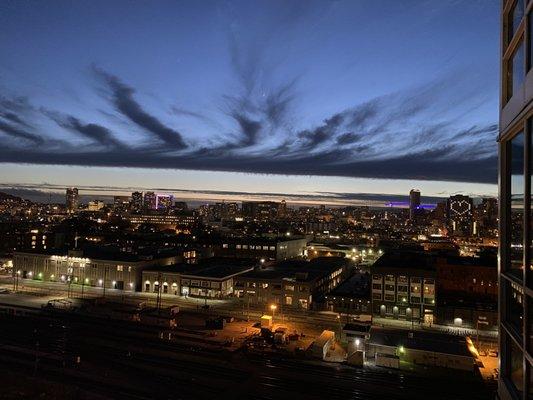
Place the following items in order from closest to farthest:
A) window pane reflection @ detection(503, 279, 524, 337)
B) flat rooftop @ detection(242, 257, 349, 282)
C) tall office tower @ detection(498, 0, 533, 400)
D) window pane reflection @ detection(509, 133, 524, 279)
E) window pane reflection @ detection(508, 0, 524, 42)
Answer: tall office tower @ detection(498, 0, 533, 400), window pane reflection @ detection(509, 133, 524, 279), window pane reflection @ detection(503, 279, 524, 337), window pane reflection @ detection(508, 0, 524, 42), flat rooftop @ detection(242, 257, 349, 282)

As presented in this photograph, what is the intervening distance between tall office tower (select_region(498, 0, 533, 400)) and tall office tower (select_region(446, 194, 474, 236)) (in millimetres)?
156590

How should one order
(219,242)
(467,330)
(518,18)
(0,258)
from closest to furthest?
(518,18) → (467,330) → (0,258) → (219,242)

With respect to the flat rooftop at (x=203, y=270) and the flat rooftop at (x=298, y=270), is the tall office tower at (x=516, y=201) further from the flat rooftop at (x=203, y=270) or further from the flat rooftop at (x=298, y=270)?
the flat rooftop at (x=203, y=270)

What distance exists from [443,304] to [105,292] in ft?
106

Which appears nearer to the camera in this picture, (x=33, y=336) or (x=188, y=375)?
(x=188, y=375)

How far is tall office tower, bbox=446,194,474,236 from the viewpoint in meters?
150

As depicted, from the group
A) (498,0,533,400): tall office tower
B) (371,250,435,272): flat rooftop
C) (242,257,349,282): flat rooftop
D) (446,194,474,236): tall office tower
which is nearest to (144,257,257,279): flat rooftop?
(242,257,349,282): flat rooftop

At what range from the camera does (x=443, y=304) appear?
31.8 m

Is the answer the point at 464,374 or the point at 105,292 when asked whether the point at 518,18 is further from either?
the point at 105,292

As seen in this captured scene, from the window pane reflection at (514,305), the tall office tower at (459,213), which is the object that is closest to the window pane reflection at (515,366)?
the window pane reflection at (514,305)

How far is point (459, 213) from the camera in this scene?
165250mm

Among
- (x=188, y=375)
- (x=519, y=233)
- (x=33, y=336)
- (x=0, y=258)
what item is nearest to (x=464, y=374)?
(x=188, y=375)

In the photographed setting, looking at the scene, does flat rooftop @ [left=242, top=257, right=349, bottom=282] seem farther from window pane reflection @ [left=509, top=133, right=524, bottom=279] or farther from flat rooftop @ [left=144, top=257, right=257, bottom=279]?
window pane reflection @ [left=509, top=133, right=524, bottom=279]

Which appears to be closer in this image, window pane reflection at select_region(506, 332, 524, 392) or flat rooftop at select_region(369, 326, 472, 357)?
window pane reflection at select_region(506, 332, 524, 392)
